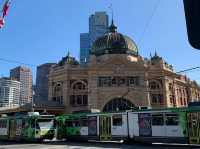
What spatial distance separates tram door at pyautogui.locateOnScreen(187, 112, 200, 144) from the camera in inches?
797

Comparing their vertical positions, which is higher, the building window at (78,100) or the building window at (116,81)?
the building window at (116,81)

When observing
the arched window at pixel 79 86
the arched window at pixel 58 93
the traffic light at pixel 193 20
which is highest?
the arched window at pixel 79 86

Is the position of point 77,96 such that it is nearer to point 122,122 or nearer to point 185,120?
point 122,122

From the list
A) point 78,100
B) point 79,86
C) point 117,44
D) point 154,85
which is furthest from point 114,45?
point 78,100

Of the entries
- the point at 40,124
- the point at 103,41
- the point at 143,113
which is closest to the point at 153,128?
the point at 143,113

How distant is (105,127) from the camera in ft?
87.0

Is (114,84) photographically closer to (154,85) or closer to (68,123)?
(154,85)

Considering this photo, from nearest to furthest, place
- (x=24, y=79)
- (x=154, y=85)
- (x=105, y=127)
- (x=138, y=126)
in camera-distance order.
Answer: (x=138, y=126)
(x=105, y=127)
(x=154, y=85)
(x=24, y=79)

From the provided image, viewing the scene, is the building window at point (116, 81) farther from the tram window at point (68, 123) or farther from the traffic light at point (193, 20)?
the traffic light at point (193, 20)

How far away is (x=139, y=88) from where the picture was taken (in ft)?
191

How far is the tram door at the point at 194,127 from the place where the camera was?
66.4ft

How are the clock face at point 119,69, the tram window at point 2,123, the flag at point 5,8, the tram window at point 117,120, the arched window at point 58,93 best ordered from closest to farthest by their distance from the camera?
the flag at point 5,8
the tram window at point 117,120
the tram window at point 2,123
the clock face at point 119,69
the arched window at point 58,93

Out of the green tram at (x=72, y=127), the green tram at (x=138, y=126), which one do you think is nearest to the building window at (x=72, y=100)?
the green tram at (x=72, y=127)

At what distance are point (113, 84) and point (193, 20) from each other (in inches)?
2217
